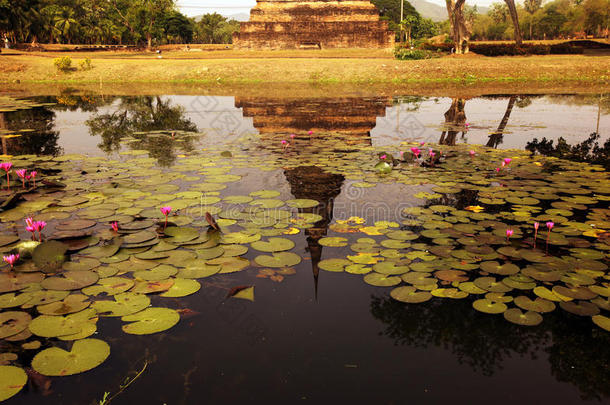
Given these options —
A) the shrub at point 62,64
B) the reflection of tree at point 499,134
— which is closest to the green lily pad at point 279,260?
the reflection of tree at point 499,134

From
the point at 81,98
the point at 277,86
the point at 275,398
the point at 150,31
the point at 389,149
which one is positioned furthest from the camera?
the point at 150,31

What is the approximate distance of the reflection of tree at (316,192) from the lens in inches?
170

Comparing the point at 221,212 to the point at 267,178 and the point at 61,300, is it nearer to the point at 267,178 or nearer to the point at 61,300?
the point at 267,178

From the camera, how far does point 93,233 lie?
14.8 feet

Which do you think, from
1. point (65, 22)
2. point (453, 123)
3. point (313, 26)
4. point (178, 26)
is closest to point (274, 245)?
point (453, 123)

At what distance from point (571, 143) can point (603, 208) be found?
4.77 meters

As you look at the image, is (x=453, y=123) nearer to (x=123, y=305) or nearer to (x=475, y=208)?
(x=475, y=208)

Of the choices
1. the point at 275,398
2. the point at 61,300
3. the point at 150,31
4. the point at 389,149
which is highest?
the point at 150,31

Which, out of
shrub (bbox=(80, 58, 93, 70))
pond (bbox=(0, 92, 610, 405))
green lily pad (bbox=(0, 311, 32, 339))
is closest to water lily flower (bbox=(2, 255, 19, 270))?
Result: pond (bbox=(0, 92, 610, 405))

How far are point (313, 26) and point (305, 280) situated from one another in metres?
48.3

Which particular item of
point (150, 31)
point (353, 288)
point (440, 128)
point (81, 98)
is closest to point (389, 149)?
point (440, 128)

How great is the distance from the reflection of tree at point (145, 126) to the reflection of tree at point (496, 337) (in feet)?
18.7

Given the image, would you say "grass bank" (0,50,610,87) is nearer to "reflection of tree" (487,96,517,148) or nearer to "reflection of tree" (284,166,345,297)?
"reflection of tree" (487,96,517,148)

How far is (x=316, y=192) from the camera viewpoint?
6.07 m
